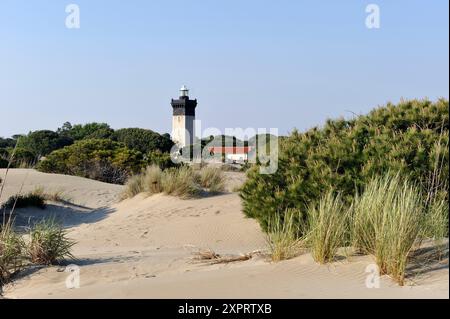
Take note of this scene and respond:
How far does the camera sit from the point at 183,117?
62.2m

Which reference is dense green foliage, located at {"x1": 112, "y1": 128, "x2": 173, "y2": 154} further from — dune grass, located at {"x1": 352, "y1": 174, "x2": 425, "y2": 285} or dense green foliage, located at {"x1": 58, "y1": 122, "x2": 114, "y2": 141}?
dune grass, located at {"x1": 352, "y1": 174, "x2": 425, "y2": 285}

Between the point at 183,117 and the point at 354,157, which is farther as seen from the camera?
the point at 183,117

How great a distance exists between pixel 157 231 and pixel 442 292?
8917mm

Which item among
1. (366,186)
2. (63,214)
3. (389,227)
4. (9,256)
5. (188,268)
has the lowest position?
(63,214)

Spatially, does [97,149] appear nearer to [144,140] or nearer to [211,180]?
[211,180]

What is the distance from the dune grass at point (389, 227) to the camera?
6910 millimetres

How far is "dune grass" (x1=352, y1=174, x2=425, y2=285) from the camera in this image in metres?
6.91

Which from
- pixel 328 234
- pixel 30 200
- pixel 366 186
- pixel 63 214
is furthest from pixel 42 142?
pixel 328 234

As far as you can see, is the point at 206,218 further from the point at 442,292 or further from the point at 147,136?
the point at 147,136

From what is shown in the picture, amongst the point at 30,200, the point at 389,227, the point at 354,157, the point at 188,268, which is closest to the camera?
the point at 389,227

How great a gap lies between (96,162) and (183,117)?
3310 centimetres

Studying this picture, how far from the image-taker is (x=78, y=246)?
13.3 metres

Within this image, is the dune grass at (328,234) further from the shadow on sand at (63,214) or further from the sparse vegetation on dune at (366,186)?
the shadow on sand at (63,214)
